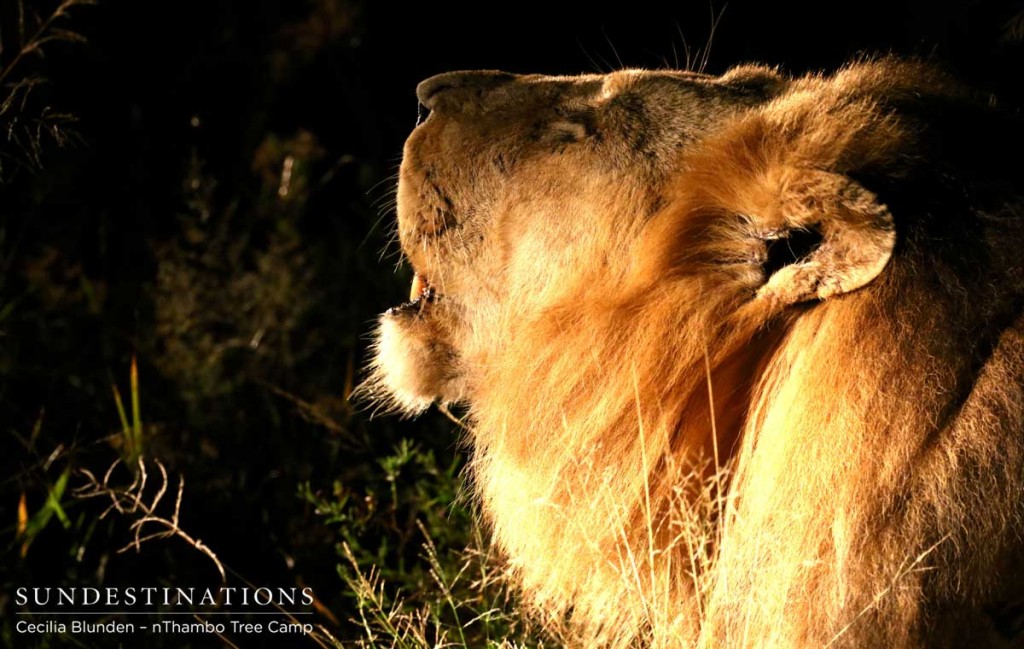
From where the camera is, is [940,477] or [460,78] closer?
[940,477]

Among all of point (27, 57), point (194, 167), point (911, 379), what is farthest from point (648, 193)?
point (27, 57)

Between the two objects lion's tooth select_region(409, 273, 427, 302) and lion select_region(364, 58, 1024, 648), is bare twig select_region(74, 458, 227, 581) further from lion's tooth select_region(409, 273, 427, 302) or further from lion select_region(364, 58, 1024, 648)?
lion's tooth select_region(409, 273, 427, 302)

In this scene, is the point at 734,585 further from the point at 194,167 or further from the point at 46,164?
the point at 46,164

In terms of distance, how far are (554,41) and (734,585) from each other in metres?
3.95

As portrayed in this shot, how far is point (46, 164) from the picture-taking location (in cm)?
478

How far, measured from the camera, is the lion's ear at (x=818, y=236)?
1.76 m

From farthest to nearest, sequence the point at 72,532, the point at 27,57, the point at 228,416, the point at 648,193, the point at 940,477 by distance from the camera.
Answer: the point at 27,57, the point at 228,416, the point at 72,532, the point at 648,193, the point at 940,477

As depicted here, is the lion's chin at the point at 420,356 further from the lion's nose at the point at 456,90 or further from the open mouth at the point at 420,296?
the lion's nose at the point at 456,90

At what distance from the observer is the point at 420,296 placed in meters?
2.37

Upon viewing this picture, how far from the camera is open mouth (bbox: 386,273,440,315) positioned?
2.34 meters

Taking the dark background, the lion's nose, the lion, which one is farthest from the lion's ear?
the dark background

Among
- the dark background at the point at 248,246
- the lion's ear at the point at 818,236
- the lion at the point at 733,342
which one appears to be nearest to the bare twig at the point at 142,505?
the dark background at the point at 248,246

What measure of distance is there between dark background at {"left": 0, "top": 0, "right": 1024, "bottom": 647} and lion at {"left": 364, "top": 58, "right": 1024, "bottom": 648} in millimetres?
766

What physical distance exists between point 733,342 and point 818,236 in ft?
0.74
